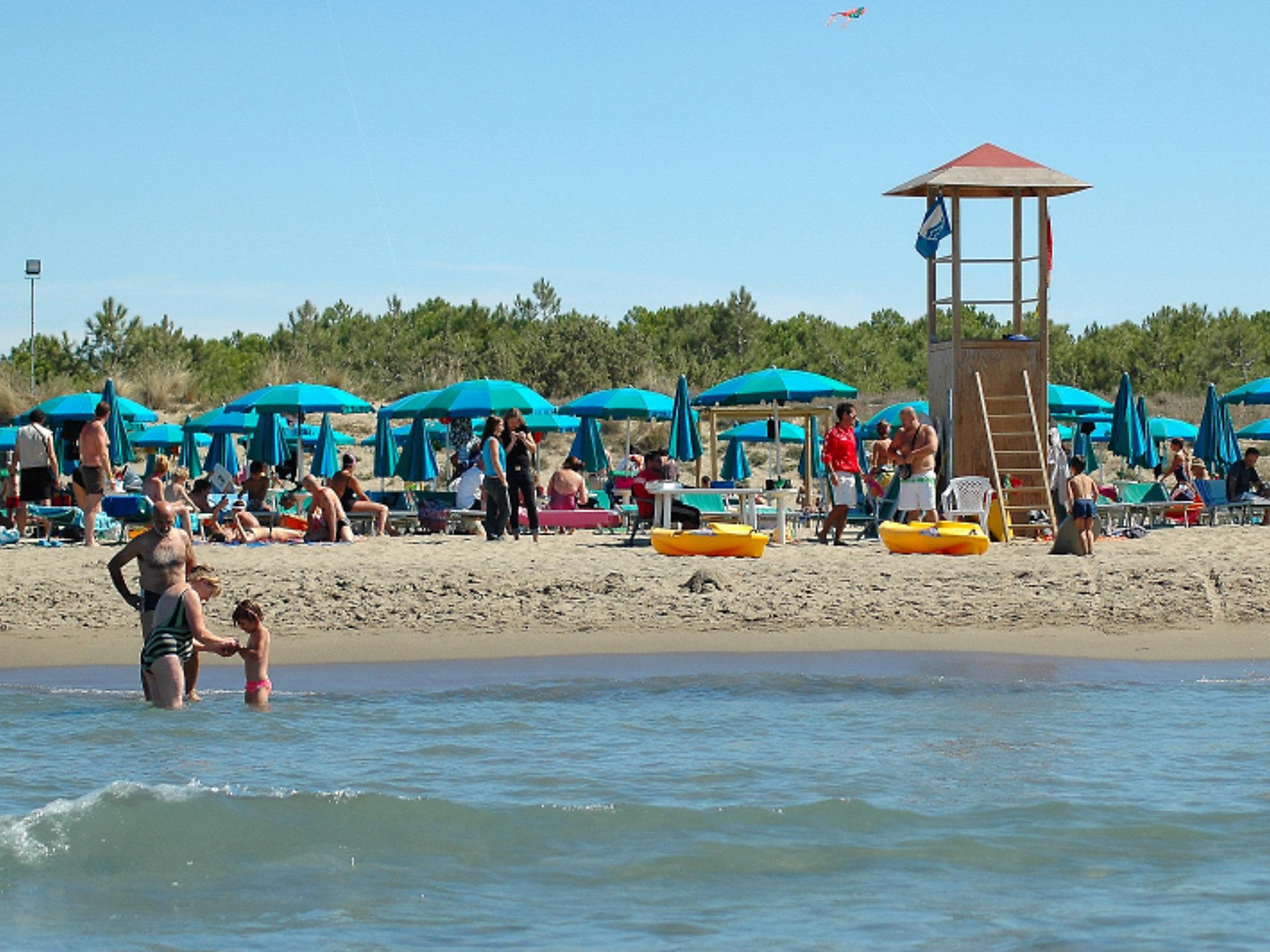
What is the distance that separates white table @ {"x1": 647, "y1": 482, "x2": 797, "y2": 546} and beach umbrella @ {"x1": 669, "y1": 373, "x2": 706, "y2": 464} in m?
2.44

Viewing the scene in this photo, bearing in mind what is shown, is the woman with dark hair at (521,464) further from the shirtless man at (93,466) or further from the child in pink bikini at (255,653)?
the child in pink bikini at (255,653)

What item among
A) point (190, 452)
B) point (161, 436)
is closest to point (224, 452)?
point (190, 452)

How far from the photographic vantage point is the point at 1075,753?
9.50m

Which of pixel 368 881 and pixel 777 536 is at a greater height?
pixel 777 536

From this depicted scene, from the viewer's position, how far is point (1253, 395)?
20797mm

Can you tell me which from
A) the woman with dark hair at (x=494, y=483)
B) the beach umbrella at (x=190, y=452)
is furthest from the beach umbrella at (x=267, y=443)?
the woman with dark hair at (x=494, y=483)

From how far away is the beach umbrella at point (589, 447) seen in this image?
21641 millimetres

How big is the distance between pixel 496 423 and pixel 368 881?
8324 mm

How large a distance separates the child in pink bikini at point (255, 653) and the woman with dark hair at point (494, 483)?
5489mm

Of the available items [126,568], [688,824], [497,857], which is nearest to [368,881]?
[497,857]

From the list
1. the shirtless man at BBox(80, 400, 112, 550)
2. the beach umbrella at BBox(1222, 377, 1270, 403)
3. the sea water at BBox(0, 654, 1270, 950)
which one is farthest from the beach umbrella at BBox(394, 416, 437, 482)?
the beach umbrella at BBox(1222, 377, 1270, 403)

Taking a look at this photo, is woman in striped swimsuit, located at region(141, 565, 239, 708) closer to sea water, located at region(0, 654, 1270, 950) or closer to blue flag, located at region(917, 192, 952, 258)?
sea water, located at region(0, 654, 1270, 950)

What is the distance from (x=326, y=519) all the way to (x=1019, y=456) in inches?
267

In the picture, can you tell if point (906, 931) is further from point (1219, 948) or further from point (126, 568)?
point (126, 568)
